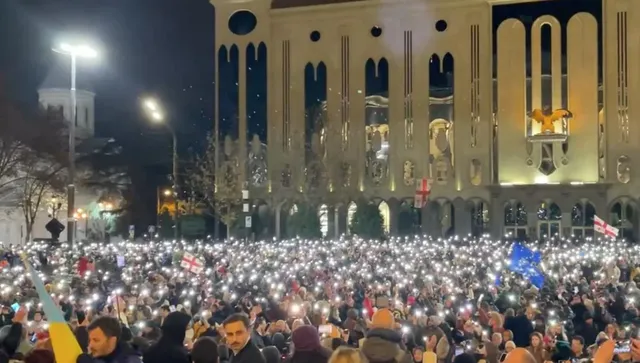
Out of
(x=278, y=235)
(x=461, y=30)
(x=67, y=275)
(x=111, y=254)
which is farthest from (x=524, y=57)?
(x=67, y=275)

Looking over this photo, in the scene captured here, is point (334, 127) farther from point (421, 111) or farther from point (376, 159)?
point (421, 111)

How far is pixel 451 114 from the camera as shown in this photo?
174 feet

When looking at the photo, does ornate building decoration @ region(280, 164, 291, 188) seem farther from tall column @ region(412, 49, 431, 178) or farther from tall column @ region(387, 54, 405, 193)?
tall column @ region(412, 49, 431, 178)

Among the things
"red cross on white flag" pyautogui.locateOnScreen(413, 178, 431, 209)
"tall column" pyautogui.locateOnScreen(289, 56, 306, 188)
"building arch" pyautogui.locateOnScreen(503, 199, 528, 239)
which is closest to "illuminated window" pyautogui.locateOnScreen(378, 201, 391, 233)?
"red cross on white flag" pyautogui.locateOnScreen(413, 178, 431, 209)

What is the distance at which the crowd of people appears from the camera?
6230 millimetres

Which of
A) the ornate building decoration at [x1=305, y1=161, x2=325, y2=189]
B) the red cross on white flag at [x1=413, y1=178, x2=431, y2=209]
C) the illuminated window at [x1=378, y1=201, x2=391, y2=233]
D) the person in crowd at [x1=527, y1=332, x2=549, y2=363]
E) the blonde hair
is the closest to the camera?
the blonde hair

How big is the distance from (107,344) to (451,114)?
4869cm

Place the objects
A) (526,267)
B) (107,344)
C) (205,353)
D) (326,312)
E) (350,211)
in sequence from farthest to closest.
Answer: (350,211) < (526,267) < (326,312) < (205,353) < (107,344)

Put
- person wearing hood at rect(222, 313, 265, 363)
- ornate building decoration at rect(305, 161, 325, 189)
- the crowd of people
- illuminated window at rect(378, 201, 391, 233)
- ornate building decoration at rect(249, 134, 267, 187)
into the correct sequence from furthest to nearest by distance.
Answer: ornate building decoration at rect(249, 134, 267, 187) < ornate building decoration at rect(305, 161, 325, 189) < illuminated window at rect(378, 201, 391, 233) < the crowd of people < person wearing hood at rect(222, 313, 265, 363)

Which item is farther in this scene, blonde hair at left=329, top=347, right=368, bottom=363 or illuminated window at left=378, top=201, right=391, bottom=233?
illuminated window at left=378, top=201, right=391, bottom=233

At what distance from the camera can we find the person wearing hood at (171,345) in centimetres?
623

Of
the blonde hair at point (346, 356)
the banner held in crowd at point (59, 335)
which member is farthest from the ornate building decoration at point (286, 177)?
the blonde hair at point (346, 356)

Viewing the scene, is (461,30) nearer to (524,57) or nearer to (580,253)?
(524,57)

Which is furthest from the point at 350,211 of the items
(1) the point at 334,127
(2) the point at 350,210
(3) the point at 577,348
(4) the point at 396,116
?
(3) the point at 577,348
